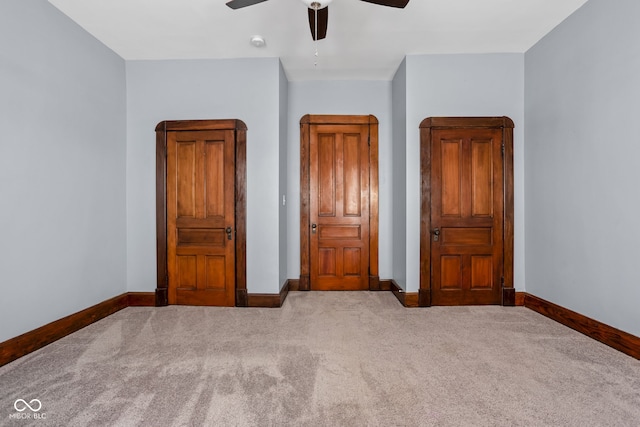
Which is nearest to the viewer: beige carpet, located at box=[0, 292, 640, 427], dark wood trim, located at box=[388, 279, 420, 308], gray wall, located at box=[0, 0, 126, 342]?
beige carpet, located at box=[0, 292, 640, 427]

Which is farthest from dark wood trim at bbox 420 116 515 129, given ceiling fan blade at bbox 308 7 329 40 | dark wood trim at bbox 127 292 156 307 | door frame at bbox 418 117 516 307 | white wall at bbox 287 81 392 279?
dark wood trim at bbox 127 292 156 307

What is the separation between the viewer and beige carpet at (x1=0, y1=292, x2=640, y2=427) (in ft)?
6.02

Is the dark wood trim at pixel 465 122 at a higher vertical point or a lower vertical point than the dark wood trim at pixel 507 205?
higher

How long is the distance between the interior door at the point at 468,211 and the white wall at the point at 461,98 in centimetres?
21

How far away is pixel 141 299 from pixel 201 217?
1242 mm

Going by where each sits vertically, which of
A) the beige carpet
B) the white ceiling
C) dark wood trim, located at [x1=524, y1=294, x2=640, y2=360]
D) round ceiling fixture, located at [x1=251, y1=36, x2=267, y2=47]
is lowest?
the beige carpet

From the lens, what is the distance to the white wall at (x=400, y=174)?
4012 millimetres

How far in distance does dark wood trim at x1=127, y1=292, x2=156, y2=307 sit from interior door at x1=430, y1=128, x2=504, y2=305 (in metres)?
3.40

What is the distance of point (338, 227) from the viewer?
473 centimetres

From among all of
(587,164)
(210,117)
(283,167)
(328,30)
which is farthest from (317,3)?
(587,164)

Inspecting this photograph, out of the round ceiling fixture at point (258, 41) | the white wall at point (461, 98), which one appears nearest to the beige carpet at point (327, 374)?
the white wall at point (461, 98)

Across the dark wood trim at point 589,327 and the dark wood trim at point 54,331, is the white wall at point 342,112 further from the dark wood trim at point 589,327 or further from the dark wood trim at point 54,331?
the dark wood trim at point 54,331

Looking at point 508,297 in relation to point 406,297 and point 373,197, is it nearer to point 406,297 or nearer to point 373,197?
point 406,297

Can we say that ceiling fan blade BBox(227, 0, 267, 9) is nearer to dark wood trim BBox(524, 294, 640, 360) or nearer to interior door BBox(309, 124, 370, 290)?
interior door BBox(309, 124, 370, 290)
